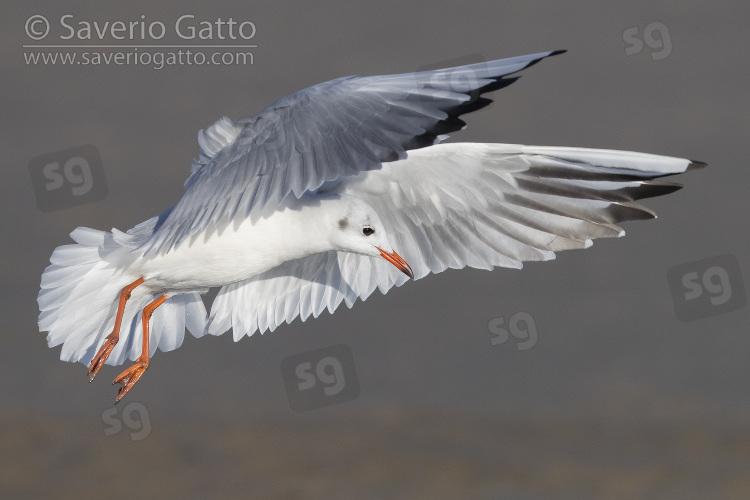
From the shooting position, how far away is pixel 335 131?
146 inches

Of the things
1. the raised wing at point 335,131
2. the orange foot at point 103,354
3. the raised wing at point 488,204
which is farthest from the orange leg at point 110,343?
the raised wing at point 488,204

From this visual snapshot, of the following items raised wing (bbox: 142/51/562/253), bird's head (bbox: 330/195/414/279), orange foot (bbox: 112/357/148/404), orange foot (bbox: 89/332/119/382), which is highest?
raised wing (bbox: 142/51/562/253)

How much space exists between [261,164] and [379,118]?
1.27ft

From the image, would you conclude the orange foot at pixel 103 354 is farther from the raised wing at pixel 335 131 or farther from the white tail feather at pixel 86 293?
the raised wing at pixel 335 131

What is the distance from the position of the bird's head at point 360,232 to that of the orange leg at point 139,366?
843mm

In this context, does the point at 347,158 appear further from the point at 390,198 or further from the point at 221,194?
the point at 390,198

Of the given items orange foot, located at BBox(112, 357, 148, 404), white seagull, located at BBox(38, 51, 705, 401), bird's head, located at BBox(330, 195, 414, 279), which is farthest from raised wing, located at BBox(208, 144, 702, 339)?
orange foot, located at BBox(112, 357, 148, 404)

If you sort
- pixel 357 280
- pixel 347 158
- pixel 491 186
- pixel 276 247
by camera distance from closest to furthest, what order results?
pixel 347 158 < pixel 276 247 < pixel 491 186 < pixel 357 280

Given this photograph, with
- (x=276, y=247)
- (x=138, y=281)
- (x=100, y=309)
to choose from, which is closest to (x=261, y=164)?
(x=276, y=247)

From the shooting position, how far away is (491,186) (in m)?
4.52

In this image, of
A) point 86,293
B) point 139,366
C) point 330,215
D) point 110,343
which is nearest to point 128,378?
point 139,366

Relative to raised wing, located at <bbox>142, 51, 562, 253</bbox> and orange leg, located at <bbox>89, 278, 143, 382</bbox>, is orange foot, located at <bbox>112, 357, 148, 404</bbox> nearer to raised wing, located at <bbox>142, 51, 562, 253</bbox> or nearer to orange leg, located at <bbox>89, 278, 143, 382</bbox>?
orange leg, located at <bbox>89, 278, 143, 382</bbox>

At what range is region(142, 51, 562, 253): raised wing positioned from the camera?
11.8 ft

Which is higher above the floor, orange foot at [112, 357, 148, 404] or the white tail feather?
the white tail feather
